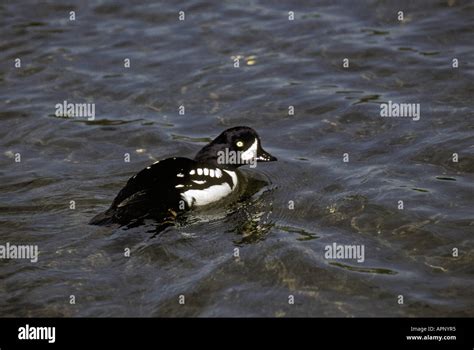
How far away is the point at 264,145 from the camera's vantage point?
11.9 metres

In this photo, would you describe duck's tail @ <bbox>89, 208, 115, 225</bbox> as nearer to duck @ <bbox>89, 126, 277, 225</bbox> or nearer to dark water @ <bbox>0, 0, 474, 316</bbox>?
duck @ <bbox>89, 126, 277, 225</bbox>

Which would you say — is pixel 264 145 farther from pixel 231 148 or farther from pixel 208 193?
pixel 208 193

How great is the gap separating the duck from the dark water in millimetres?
190

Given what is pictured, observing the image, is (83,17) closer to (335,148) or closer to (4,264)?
(335,148)

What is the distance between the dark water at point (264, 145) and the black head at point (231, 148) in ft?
1.81

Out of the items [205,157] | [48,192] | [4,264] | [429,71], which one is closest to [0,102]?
[48,192]

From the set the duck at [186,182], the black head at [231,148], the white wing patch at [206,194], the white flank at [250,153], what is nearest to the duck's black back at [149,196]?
the duck at [186,182]

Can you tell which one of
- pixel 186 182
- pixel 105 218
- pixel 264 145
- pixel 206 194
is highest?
pixel 264 145

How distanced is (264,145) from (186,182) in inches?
86.4

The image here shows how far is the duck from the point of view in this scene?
9.56 meters

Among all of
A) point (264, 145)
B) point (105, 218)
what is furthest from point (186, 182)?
point (264, 145)

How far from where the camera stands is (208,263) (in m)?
8.95
